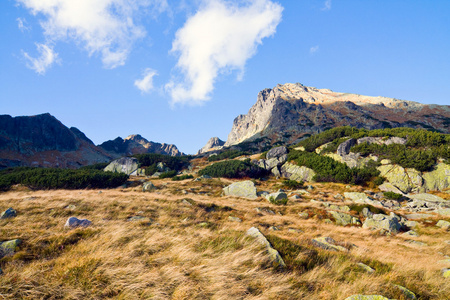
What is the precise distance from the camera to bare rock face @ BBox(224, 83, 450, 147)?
83.7 meters

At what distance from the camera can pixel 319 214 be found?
15.2 m

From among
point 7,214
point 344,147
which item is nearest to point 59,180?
point 7,214

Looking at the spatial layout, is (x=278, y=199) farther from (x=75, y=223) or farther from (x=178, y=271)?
(x=178, y=271)

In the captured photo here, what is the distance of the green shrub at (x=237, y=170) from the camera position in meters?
33.2

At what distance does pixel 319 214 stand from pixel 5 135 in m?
105

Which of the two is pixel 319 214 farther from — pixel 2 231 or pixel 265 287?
pixel 2 231

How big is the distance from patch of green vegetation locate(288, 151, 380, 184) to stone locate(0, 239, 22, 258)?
30.4 metres

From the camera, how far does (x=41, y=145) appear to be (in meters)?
78.8

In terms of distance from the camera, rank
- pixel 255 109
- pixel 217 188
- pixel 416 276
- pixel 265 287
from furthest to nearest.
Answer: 1. pixel 255 109
2. pixel 217 188
3. pixel 416 276
4. pixel 265 287

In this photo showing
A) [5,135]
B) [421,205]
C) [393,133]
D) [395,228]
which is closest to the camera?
[395,228]

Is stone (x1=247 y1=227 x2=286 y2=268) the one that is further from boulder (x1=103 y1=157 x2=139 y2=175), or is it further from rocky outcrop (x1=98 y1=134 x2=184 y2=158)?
rocky outcrop (x1=98 y1=134 x2=184 y2=158)

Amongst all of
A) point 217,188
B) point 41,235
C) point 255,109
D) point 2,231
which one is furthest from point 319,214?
point 255,109

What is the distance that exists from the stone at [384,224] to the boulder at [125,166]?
39942 millimetres

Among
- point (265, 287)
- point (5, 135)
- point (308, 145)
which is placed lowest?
point (265, 287)
